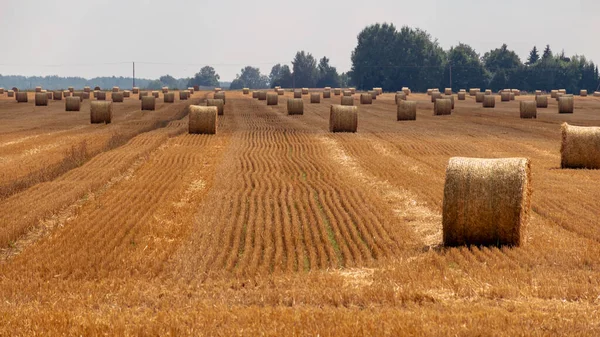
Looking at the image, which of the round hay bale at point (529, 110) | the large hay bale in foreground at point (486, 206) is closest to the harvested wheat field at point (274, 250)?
the large hay bale in foreground at point (486, 206)

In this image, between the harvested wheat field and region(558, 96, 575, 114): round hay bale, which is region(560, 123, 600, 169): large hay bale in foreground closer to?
the harvested wheat field

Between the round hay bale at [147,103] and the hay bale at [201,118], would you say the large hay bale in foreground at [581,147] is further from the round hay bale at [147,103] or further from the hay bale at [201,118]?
the round hay bale at [147,103]

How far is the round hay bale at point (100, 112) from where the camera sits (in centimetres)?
4572

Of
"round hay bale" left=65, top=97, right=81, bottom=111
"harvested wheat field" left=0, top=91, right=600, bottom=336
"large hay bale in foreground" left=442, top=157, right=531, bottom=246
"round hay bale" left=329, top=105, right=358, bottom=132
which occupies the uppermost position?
"round hay bale" left=65, top=97, right=81, bottom=111

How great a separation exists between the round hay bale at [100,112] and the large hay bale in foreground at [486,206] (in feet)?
115

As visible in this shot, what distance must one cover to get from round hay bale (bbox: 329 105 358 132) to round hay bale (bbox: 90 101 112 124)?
14382 mm

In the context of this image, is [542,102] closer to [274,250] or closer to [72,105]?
[72,105]

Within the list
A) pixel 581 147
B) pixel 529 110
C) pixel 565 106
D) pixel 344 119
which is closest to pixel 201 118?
pixel 344 119

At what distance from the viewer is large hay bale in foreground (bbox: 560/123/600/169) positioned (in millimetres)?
24891

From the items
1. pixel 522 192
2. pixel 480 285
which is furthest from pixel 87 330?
pixel 522 192

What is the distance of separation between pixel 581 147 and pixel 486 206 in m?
12.7

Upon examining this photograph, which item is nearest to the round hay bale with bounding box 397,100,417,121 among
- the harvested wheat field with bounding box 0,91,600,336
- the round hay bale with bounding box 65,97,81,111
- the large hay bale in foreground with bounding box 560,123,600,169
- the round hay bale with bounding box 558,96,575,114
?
the round hay bale with bounding box 558,96,575,114

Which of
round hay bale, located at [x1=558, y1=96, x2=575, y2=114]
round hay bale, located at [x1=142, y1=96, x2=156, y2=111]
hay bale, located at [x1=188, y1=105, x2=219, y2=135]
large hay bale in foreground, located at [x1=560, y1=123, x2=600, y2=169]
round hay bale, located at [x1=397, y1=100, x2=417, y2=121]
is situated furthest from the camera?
round hay bale, located at [x1=142, y1=96, x2=156, y2=111]

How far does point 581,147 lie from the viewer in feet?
82.2
